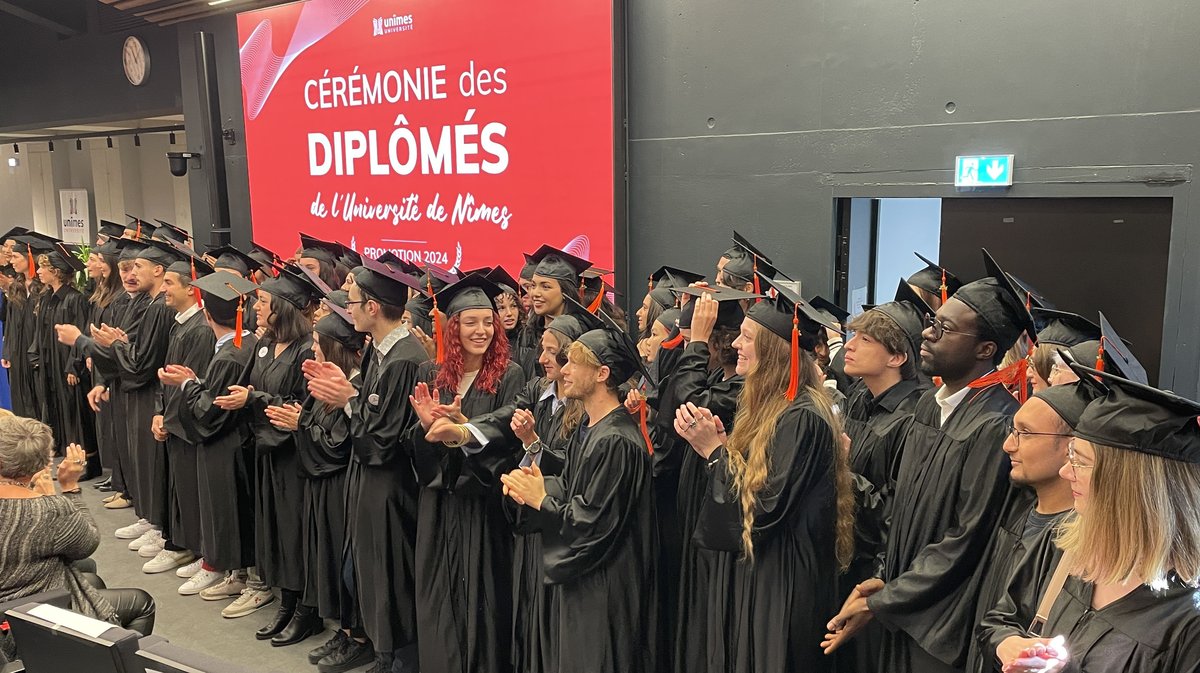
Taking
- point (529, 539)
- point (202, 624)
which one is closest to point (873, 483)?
point (529, 539)

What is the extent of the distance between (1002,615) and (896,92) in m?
4.23

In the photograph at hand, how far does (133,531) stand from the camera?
5957 millimetres

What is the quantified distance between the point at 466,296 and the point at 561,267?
4.17ft

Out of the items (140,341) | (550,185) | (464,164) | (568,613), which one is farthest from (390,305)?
(464,164)

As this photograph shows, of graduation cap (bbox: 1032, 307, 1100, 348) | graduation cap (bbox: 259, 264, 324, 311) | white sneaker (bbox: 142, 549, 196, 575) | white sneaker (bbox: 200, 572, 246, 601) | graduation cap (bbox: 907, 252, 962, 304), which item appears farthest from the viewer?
white sneaker (bbox: 142, 549, 196, 575)

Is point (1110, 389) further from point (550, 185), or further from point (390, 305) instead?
point (550, 185)

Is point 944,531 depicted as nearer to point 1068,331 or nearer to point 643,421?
point 1068,331

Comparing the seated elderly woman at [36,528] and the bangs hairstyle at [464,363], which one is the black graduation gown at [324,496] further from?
the seated elderly woman at [36,528]

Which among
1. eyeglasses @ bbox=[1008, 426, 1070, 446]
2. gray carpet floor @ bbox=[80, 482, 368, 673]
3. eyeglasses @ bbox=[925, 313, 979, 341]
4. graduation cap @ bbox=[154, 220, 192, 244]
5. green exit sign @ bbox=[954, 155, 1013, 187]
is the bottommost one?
gray carpet floor @ bbox=[80, 482, 368, 673]

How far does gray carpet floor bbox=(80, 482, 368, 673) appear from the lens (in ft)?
14.0

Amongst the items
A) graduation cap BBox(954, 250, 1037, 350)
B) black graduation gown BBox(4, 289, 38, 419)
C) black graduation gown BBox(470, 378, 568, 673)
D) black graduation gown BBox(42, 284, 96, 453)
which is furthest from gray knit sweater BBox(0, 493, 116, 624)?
black graduation gown BBox(4, 289, 38, 419)

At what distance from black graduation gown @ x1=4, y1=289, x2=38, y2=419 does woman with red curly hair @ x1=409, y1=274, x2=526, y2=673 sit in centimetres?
565

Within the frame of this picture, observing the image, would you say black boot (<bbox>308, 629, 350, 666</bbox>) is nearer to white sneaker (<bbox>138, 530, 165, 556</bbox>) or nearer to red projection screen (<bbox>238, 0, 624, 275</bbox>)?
white sneaker (<bbox>138, 530, 165, 556</bbox>)

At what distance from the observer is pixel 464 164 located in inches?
310
